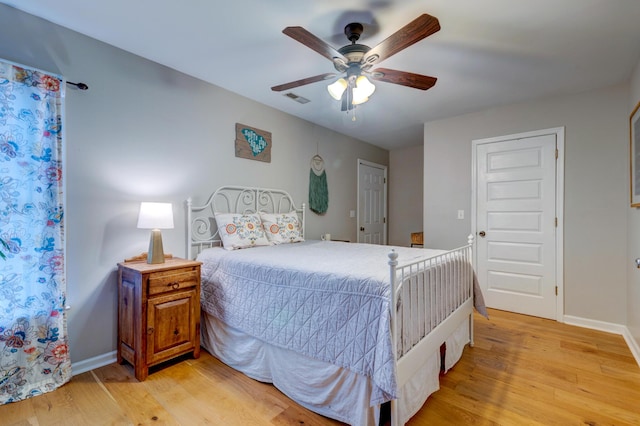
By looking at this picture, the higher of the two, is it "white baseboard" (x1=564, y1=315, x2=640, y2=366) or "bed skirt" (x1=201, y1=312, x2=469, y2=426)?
"bed skirt" (x1=201, y1=312, x2=469, y2=426)

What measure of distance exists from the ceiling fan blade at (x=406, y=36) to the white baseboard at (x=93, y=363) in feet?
9.40

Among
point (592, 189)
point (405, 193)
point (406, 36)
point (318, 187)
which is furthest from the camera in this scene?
point (405, 193)

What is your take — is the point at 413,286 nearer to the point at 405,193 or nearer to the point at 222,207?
the point at 222,207

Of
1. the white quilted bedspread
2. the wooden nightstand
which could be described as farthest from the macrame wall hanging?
the wooden nightstand

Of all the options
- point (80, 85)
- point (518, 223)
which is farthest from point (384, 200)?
point (80, 85)

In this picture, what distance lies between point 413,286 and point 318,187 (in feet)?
8.76

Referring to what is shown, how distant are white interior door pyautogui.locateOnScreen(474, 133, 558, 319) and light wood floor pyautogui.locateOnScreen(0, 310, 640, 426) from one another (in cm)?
92

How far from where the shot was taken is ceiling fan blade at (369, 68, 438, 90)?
6.21 ft

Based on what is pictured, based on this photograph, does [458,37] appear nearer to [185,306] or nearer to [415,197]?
[185,306]

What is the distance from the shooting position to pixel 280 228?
10.4 ft

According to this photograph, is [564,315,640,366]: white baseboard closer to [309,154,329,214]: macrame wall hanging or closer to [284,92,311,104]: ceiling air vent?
[309,154,329,214]: macrame wall hanging

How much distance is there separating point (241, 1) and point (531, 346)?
11.4ft

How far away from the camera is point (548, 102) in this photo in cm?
316

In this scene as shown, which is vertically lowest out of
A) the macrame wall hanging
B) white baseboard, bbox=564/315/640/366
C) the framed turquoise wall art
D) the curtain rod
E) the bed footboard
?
white baseboard, bbox=564/315/640/366
